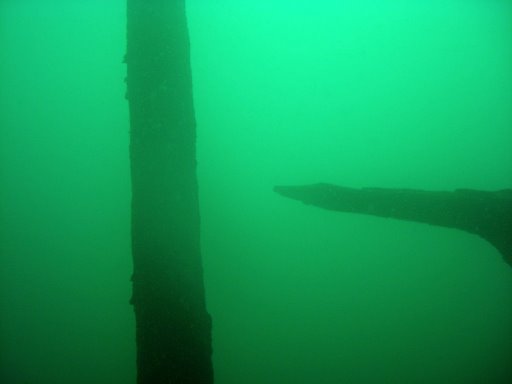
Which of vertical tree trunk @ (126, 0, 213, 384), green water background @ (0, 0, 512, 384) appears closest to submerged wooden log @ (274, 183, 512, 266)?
vertical tree trunk @ (126, 0, 213, 384)

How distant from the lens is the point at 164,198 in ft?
5.08

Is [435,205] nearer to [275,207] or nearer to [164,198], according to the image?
[164,198]

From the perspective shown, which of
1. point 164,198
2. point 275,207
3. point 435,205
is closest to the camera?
point 435,205

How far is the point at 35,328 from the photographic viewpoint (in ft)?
12.6

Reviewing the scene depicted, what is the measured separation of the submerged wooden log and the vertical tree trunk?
19.5 inches

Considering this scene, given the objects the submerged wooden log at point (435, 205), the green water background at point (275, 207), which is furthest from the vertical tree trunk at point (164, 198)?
the green water background at point (275, 207)

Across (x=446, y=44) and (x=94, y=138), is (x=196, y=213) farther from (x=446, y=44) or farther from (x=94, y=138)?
(x=446, y=44)

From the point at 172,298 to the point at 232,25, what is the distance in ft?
11.4

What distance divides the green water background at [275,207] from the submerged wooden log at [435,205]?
264cm

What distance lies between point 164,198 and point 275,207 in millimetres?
2624

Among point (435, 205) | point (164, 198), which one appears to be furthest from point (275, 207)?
point (435, 205)

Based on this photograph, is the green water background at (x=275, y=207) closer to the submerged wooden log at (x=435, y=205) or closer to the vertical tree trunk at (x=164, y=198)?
the vertical tree trunk at (x=164, y=198)

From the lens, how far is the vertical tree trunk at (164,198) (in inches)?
61.1

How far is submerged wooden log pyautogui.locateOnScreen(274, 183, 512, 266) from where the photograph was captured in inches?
48.2
